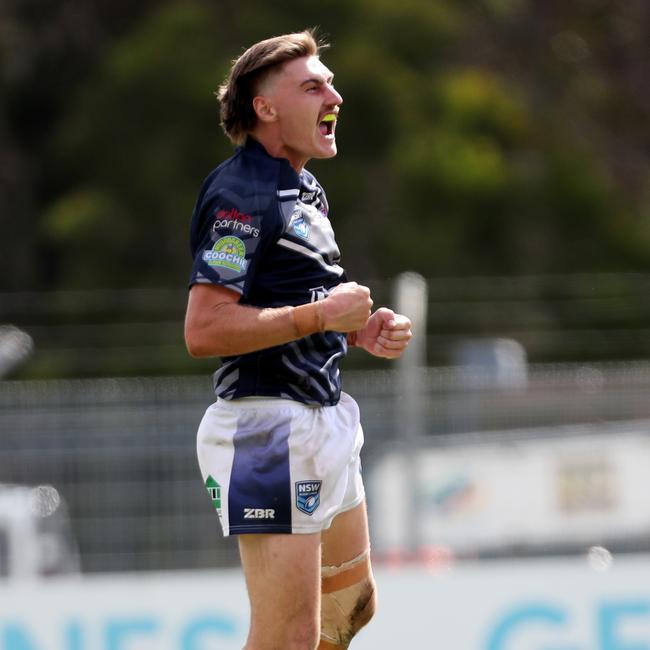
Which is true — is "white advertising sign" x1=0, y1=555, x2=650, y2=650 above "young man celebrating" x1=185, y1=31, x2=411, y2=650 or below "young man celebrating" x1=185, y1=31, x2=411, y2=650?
below

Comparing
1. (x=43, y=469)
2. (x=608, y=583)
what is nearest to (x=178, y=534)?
(x=43, y=469)

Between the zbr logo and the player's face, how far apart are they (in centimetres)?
77

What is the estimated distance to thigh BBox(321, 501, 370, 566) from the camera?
166 inches

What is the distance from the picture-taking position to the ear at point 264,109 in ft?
13.1

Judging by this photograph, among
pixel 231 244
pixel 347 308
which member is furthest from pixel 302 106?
pixel 347 308

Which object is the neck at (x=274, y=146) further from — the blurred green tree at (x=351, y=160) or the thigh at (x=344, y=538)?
the blurred green tree at (x=351, y=160)

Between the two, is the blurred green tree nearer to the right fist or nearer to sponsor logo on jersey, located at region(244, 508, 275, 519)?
sponsor logo on jersey, located at region(244, 508, 275, 519)

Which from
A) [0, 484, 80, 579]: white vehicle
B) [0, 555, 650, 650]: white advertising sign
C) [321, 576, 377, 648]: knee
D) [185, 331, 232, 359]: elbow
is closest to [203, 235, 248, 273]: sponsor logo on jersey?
[185, 331, 232, 359]: elbow

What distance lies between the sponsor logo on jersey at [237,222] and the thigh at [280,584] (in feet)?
2.39

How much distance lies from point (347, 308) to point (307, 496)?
1.65 feet

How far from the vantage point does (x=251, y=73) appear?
4000 mm

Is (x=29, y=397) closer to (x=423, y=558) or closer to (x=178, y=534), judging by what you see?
(x=178, y=534)

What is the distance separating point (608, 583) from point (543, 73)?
1890 centimetres

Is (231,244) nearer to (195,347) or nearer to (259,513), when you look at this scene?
(195,347)
